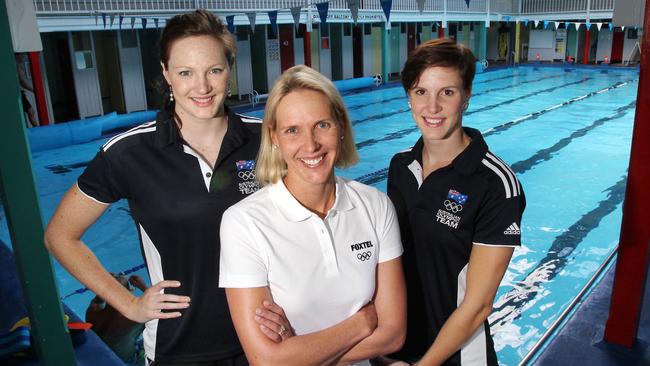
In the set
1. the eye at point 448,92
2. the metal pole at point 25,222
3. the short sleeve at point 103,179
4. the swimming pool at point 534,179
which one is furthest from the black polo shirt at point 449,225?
the swimming pool at point 534,179

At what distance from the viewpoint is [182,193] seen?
4.95 ft

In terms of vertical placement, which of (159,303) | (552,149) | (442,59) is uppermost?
(442,59)

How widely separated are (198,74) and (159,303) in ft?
2.27

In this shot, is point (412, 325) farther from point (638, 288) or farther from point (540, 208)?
point (540, 208)

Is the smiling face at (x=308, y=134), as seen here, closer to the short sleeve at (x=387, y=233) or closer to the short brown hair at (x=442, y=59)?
the short sleeve at (x=387, y=233)

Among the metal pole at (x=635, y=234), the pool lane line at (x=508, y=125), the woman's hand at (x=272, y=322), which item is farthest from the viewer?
the pool lane line at (x=508, y=125)

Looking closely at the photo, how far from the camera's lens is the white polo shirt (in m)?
1.21

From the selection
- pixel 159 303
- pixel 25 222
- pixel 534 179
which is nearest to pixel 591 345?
pixel 159 303

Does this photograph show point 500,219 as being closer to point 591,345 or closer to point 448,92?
point 448,92

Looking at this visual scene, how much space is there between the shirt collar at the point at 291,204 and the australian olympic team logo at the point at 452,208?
305mm

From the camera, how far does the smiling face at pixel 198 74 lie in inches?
59.3

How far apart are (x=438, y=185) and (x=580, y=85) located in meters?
16.0

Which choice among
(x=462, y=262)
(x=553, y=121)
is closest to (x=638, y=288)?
(x=462, y=262)

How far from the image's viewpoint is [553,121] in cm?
1026
